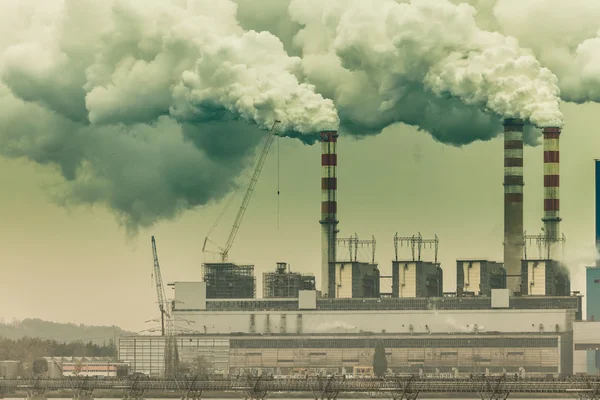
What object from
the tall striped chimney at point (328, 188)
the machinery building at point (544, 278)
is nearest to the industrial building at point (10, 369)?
the tall striped chimney at point (328, 188)

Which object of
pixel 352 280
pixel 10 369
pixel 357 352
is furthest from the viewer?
pixel 352 280

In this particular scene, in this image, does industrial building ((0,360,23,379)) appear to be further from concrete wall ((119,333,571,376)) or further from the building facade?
the building facade

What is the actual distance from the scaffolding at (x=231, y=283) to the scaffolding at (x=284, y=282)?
2.01 m

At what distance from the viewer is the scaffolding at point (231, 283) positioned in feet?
602

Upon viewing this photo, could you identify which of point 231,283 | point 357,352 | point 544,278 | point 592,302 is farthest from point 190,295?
point 592,302

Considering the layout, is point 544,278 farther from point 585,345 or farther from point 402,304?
point 402,304

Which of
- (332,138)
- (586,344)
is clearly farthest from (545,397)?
(332,138)

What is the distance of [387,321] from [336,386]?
62410mm

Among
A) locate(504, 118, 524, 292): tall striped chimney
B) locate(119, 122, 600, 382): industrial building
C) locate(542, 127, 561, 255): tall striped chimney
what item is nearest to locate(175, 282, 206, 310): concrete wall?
locate(119, 122, 600, 382): industrial building

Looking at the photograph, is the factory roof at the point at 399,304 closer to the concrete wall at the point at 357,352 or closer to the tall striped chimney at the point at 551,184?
the concrete wall at the point at 357,352

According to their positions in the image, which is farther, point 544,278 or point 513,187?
point 544,278

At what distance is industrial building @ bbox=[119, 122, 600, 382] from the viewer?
172500mm

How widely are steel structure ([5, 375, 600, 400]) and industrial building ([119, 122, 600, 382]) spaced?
39.0m

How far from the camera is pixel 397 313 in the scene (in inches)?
7072
